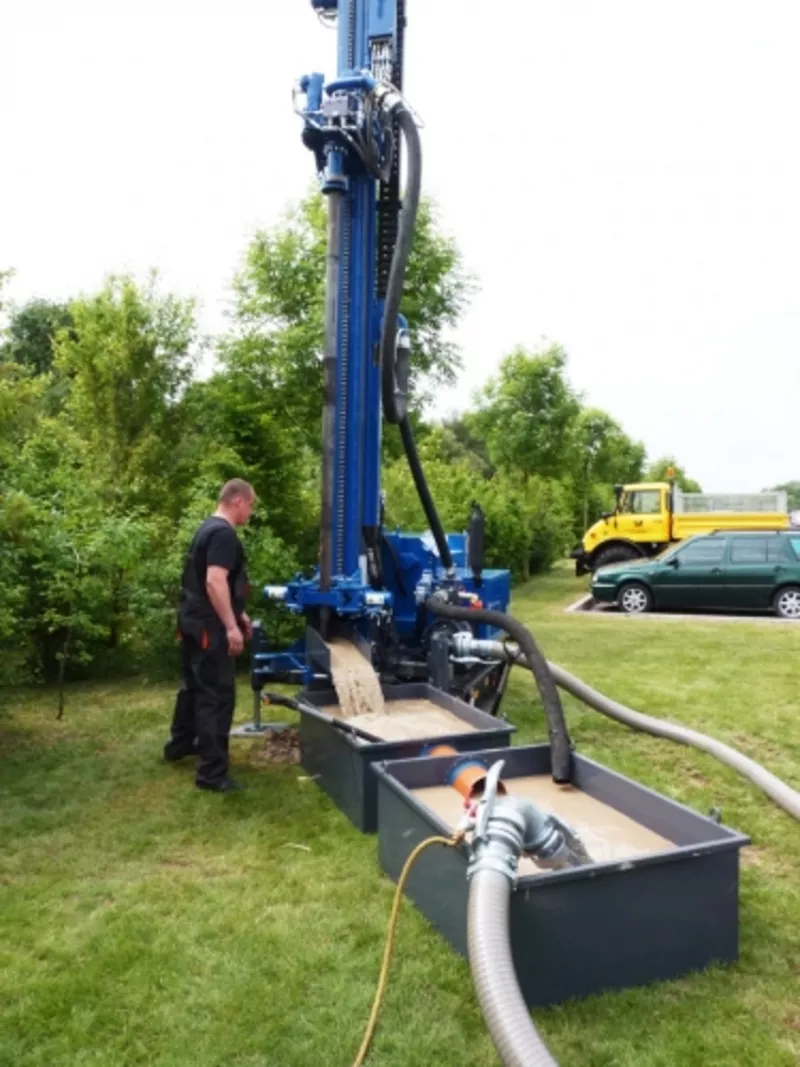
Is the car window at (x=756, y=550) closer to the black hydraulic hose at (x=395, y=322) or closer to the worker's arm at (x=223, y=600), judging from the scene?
the black hydraulic hose at (x=395, y=322)

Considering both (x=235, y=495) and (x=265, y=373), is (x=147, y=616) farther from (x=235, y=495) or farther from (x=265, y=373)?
(x=265, y=373)

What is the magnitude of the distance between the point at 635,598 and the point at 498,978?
12.5m

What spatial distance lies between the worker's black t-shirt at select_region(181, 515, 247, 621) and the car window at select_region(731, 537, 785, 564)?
34.3ft

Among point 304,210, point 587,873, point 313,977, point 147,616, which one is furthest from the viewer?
point 304,210

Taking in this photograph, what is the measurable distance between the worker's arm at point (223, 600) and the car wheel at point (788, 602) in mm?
10686

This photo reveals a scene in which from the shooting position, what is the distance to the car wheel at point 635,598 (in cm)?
1430

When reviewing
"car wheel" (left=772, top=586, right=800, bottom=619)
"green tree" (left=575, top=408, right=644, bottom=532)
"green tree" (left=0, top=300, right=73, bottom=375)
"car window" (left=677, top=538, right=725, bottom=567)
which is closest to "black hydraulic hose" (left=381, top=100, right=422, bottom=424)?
"car window" (left=677, top=538, right=725, bottom=567)

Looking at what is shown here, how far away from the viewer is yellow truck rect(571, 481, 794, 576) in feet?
58.7

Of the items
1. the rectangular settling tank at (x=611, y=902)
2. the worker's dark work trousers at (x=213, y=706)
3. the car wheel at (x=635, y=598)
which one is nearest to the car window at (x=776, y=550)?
the car wheel at (x=635, y=598)

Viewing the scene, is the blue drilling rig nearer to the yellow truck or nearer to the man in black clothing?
the man in black clothing

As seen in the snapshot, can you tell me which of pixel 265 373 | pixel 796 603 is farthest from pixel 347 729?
pixel 796 603

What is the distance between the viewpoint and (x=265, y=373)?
1184 cm

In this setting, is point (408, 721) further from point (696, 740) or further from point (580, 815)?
point (696, 740)

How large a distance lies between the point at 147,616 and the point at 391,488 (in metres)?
6.89
